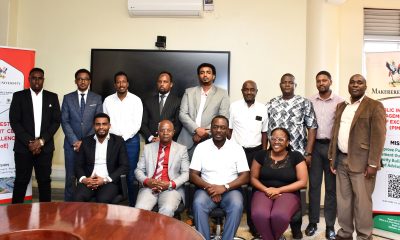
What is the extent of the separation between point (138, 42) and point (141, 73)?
476mm

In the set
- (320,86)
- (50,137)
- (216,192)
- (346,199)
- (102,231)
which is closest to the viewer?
(102,231)

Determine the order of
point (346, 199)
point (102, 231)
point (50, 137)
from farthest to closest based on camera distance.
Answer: point (50, 137) < point (346, 199) < point (102, 231)

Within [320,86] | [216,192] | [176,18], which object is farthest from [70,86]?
[320,86]

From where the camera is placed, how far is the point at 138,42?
507 centimetres

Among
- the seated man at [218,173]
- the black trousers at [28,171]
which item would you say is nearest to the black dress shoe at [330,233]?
the seated man at [218,173]

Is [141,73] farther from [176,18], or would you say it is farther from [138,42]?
[176,18]

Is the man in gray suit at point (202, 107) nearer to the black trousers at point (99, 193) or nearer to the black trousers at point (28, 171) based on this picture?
the black trousers at point (99, 193)

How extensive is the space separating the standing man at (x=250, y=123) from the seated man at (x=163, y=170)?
0.66m

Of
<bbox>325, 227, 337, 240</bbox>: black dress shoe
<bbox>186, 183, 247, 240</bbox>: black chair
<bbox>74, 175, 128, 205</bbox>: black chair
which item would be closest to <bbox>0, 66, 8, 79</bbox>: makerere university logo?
<bbox>74, 175, 128, 205</bbox>: black chair

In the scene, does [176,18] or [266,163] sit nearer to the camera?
[266,163]

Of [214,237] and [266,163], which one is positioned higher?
[266,163]

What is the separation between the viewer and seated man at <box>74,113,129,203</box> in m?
3.31

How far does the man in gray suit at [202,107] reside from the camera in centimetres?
373

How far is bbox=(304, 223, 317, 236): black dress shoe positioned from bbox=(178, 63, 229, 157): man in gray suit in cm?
140
